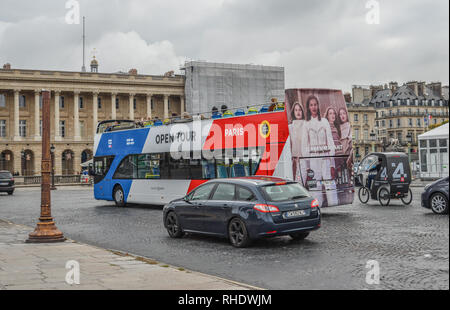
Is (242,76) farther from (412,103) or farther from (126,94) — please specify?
(412,103)

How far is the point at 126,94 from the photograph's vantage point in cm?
9962

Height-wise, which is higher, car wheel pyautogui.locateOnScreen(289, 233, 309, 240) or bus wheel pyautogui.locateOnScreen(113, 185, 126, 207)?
bus wheel pyautogui.locateOnScreen(113, 185, 126, 207)

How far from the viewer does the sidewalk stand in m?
7.50

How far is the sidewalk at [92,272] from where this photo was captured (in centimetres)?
750

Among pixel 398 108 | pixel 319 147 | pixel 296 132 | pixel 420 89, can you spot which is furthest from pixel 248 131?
pixel 420 89

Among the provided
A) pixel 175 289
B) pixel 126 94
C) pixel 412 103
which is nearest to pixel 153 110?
pixel 126 94

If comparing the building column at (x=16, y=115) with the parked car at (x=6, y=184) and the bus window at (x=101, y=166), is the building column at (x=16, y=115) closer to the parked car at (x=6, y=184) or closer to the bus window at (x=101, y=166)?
the parked car at (x=6, y=184)

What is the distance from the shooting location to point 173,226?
44.0ft

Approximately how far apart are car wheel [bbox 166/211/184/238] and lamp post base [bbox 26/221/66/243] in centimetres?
239

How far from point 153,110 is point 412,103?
174ft

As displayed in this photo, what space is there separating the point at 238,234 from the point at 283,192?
1.22 m

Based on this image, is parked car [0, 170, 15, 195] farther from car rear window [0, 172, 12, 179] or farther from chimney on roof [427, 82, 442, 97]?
chimney on roof [427, 82, 442, 97]

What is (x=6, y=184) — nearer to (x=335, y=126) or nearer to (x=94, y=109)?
(x=335, y=126)

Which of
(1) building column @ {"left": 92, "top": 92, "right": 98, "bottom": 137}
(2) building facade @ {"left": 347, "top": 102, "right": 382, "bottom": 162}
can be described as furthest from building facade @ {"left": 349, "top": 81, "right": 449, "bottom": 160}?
(1) building column @ {"left": 92, "top": 92, "right": 98, "bottom": 137}
